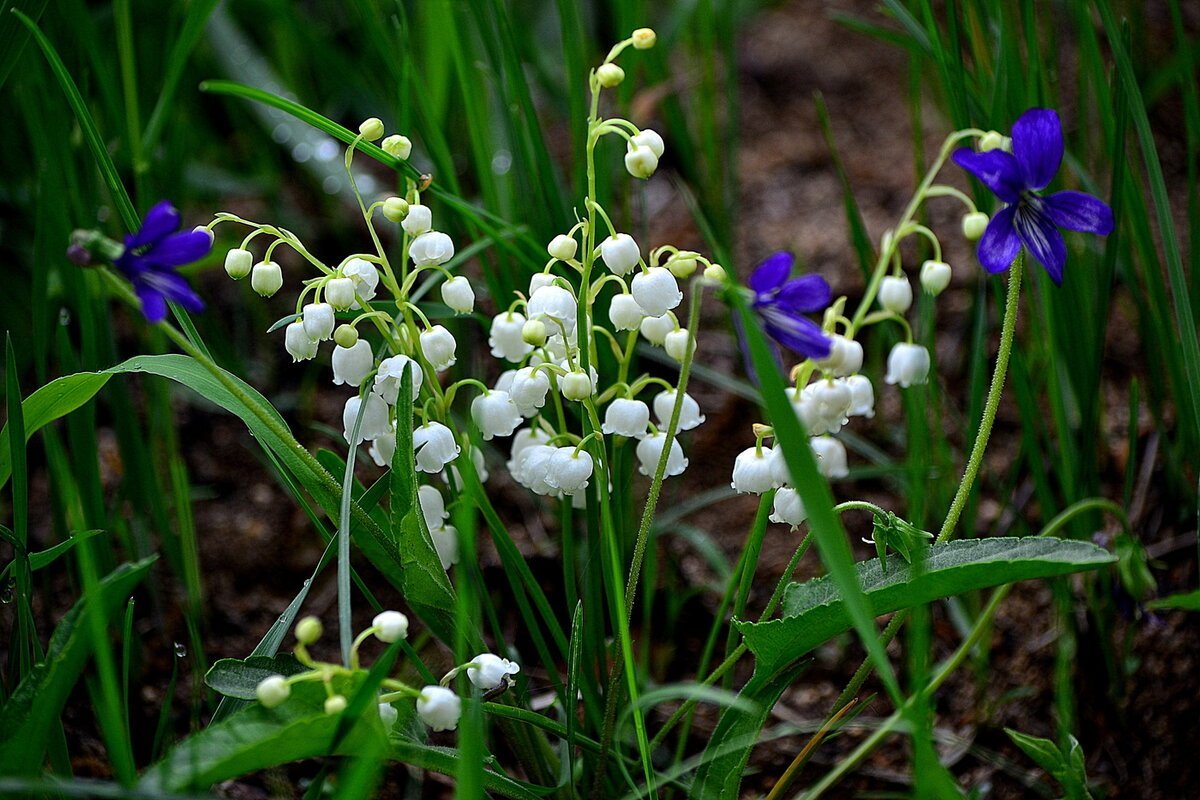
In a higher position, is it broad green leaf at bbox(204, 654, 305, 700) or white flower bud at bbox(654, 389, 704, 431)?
white flower bud at bbox(654, 389, 704, 431)

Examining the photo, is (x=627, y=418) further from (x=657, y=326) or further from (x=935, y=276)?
A: (x=935, y=276)

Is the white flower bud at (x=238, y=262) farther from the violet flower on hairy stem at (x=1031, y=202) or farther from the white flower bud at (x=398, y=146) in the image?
the violet flower on hairy stem at (x=1031, y=202)

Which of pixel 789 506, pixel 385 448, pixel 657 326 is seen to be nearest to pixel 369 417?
pixel 385 448

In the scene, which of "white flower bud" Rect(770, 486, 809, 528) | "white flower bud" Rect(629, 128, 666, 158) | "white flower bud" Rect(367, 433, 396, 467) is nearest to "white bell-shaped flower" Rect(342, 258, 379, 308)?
"white flower bud" Rect(367, 433, 396, 467)

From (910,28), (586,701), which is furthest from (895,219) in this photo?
(586,701)

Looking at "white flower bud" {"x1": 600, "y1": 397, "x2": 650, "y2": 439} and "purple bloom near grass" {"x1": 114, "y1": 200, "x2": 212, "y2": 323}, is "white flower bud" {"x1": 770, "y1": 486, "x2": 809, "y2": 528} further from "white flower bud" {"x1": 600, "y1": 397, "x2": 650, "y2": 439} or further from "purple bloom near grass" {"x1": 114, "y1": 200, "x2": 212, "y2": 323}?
"purple bloom near grass" {"x1": 114, "y1": 200, "x2": 212, "y2": 323}

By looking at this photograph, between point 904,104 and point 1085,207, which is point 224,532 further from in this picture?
point 904,104

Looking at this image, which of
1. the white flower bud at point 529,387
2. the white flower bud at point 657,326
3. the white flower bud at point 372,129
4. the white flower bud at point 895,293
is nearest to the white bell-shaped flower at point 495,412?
the white flower bud at point 529,387
